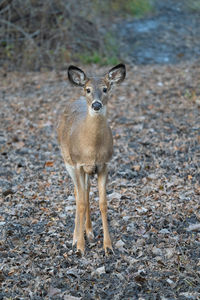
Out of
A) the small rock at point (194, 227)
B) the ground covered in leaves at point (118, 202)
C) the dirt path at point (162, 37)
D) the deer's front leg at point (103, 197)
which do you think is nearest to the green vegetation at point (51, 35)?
the dirt path at point (162, 37)

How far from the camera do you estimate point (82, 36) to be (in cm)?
1398

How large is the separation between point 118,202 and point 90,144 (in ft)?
5.01

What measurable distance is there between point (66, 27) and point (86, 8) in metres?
0.91

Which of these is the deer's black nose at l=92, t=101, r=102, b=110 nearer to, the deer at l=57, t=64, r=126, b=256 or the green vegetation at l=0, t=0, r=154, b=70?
the deer at l=57, t=64, r=126, b=256

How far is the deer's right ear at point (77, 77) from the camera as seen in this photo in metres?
5.28

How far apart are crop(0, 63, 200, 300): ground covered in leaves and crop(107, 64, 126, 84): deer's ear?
5.15ft

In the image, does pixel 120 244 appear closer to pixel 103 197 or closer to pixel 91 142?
pixel 103 197

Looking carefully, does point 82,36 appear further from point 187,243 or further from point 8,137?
point 187,243

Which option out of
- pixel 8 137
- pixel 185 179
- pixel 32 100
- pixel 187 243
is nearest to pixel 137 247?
pixel 187 243

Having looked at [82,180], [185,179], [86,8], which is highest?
[86,8]

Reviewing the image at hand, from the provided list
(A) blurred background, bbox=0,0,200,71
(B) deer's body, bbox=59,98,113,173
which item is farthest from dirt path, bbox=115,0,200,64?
(B) deer's body, bbox=59,98,113,173

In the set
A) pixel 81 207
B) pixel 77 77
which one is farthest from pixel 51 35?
pixel 81 207

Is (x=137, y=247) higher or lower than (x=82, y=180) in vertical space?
lower

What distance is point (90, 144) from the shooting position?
16.7 ft
